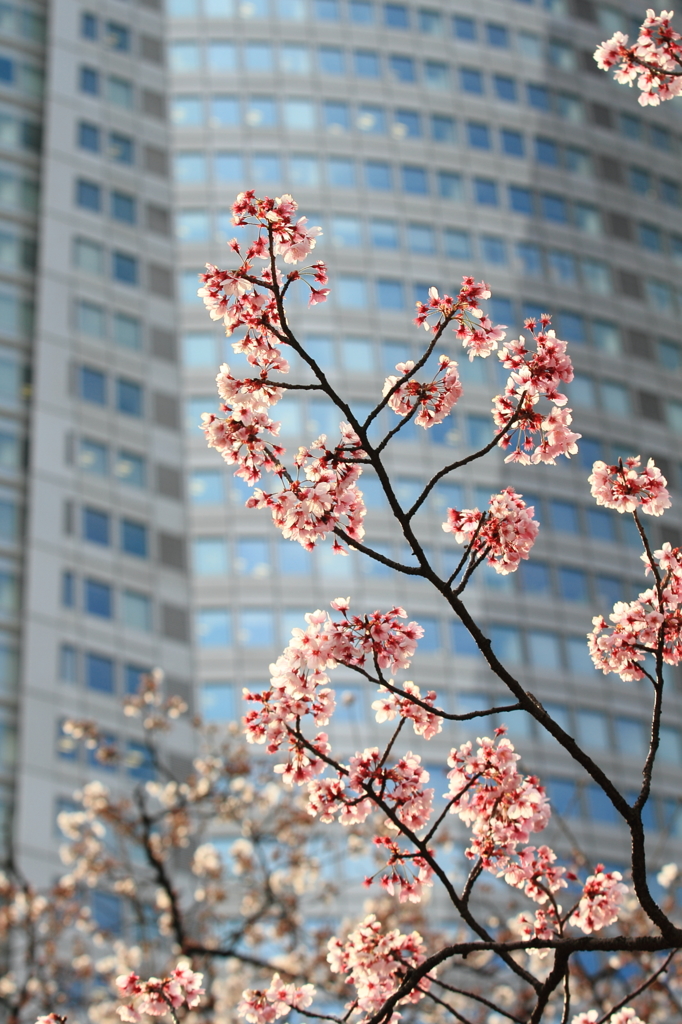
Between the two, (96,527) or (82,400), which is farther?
(82,400)

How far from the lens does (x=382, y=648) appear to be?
26.5ft

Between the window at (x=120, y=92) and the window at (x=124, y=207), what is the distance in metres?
4.83

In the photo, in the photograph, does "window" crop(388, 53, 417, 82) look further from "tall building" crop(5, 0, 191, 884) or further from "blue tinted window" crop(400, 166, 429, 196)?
"tall building" crop(5, 0, 191, 884)

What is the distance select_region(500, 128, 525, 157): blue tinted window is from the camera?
224 ft

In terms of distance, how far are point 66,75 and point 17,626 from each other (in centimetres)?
2501

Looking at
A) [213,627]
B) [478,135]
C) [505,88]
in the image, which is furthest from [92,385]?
[505,88]

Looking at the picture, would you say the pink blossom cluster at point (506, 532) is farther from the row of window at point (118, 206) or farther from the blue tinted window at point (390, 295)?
the blue tinted window at point (390, 295)

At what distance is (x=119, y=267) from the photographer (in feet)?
179

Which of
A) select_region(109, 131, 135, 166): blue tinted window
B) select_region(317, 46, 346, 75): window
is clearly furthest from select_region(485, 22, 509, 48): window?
select_region(109, 131, 135, 166): blue tinted window

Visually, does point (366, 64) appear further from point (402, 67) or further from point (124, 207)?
point (124, 207)

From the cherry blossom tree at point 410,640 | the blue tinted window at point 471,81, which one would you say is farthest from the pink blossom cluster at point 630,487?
the blue tinted window at point 471,81

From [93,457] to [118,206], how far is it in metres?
12.4

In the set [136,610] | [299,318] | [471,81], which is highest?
[471,81]

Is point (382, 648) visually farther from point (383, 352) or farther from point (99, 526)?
point (383, 352)
